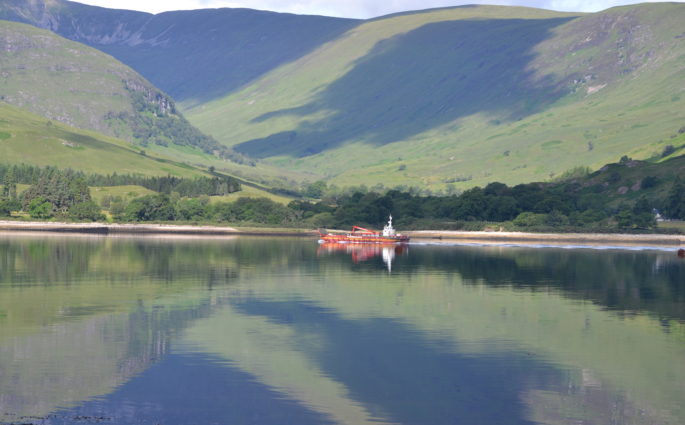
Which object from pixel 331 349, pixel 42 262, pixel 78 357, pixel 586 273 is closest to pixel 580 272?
pixel 586 273

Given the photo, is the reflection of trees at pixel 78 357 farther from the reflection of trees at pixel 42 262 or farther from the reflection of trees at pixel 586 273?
the reflection of trees at pixel 586 273

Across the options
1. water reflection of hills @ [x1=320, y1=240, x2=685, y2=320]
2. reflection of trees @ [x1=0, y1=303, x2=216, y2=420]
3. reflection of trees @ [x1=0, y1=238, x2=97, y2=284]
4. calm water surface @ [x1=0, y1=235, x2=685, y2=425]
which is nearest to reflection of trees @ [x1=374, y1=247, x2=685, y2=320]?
water reflection of hills @ [x1=320, y1=240, x2=685, y2=320]

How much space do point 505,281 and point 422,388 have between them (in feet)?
223

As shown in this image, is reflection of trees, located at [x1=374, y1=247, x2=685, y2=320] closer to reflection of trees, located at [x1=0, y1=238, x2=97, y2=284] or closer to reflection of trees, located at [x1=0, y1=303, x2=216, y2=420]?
reflection of trees, located at [x1=0, y1=303, x2=216, y2=420]

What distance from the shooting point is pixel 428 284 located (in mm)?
112625

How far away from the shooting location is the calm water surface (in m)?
48.3

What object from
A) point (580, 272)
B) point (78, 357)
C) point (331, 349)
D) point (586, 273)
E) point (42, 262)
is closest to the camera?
point (78, 357)

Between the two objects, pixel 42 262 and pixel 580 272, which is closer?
pixel 42 262

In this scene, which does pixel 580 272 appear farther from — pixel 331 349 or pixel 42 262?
pixel 331 349

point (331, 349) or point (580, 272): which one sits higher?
point (580, 272)

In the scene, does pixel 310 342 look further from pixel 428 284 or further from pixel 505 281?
pixel 505 281

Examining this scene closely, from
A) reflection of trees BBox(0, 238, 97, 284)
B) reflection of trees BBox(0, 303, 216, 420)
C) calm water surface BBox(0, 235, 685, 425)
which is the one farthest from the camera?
reflection of trees BBox(0, 238, 97, 284)

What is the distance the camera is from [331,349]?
64375mm

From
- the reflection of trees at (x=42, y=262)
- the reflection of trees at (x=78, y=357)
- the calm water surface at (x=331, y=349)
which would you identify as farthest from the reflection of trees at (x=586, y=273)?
the reflection of trees at (x=42, y=262)
